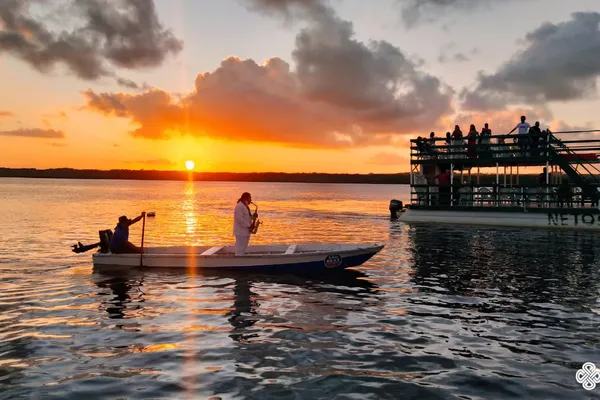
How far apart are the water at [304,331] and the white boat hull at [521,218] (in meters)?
12.0

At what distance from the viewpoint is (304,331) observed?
1009cm

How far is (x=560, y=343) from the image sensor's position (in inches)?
367

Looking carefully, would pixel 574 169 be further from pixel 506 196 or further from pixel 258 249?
pixel 258 249

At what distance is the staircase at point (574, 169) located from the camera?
29906 mm

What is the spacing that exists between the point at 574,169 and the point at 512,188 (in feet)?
12.5

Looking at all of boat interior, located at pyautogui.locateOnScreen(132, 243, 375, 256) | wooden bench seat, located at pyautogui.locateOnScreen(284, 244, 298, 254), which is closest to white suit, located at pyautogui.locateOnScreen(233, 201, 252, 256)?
boat interior, located at pyautogui.locateOnScreen(132, 243, 375, 256)

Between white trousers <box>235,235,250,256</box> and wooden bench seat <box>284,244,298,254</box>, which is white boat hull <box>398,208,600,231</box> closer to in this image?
wooden bench seat <box>284,244,298,254</box>

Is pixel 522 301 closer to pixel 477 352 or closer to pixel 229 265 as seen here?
pixel 477 352

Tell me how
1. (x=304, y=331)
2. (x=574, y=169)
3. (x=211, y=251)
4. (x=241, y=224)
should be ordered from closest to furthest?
1. (x=304, y=331)
2. (x=241, y=224)
3. (x=211, y=251)
4. (x=574, y=169)

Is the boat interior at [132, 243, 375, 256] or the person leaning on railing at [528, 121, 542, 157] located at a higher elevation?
the person leaning on railing at [528, 121, 542, 157]

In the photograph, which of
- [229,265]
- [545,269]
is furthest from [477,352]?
[545,269]

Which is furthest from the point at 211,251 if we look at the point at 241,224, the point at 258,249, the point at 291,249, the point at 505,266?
the point at 505,266

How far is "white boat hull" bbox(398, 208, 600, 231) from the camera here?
98.1 feet

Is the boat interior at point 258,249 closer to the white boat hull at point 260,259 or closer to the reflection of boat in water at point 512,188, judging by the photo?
the white boat hull at point 260,259
